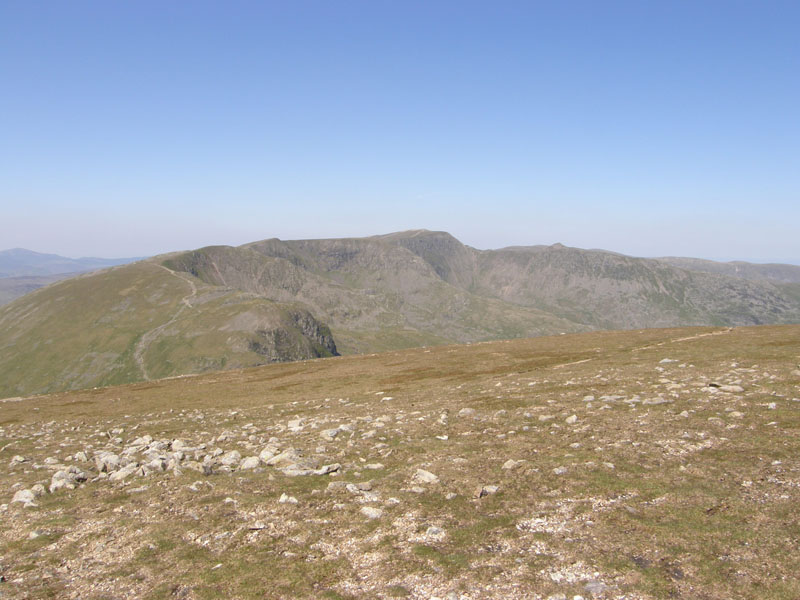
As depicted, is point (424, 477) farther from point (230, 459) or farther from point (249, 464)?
point (230, 459)

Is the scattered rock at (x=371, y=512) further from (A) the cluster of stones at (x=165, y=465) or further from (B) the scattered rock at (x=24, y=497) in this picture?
(B) the scattered rock at (x=24, y=497)

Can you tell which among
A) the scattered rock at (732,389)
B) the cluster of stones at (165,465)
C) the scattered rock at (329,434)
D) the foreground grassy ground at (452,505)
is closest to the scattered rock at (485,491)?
the foreground grassy ground at (452,505)

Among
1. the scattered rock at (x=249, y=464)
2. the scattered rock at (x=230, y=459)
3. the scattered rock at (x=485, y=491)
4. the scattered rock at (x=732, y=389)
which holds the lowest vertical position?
the scattered rock at (x=230, y=459)

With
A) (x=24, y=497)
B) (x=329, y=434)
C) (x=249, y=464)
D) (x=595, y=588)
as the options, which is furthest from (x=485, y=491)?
(x=24, y=497)

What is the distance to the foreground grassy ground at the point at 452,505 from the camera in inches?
357

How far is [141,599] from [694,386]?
79.6 ft

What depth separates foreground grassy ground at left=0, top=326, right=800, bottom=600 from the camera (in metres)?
9.08

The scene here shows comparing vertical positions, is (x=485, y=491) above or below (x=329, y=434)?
above

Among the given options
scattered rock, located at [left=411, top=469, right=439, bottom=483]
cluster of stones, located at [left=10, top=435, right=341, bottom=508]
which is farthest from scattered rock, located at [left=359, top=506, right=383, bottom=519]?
cluster of stones, located at [left=10, top=435, right=341, bottom=508]

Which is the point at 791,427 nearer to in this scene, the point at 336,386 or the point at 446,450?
the point at 446,450

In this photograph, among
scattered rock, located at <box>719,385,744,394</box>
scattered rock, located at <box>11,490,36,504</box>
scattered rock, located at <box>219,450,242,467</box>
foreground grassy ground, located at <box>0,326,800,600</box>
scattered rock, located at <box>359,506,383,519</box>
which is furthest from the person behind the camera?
scattered rock, located at <box>719,385,744,394</box>

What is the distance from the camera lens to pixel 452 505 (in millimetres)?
12180

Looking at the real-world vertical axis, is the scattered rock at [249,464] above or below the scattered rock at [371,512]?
below

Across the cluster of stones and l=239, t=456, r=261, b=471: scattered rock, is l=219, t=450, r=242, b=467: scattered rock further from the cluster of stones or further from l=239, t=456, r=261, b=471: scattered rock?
l=239, t=456, r=261, b=471: scattered rock
